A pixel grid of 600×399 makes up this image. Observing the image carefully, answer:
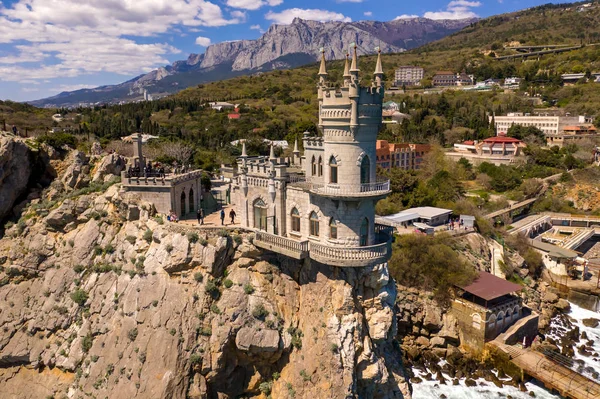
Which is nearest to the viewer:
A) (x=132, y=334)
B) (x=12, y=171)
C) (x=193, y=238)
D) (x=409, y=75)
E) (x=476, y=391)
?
(x=132, y=334)

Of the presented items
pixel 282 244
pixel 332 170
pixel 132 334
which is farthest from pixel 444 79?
pixel 132 334

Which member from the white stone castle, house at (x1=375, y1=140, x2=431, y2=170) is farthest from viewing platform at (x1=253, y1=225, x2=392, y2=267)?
house at (x1=375, y1=140, x2=431, y2=170)

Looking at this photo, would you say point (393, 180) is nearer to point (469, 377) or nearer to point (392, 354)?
point (469, 377)

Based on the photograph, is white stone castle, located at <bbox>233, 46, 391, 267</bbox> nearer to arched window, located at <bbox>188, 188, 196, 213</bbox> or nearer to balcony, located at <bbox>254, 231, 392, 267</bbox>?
balcony, located at <bbox>254, 231, 392, 267</bbox>

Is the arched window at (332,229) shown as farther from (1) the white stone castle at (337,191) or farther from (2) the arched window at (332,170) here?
(2) the arched window at (332,170)

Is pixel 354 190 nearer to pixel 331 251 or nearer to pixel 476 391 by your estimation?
pixel 331 251

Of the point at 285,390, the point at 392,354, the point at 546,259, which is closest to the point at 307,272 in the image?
the point at 285,390
